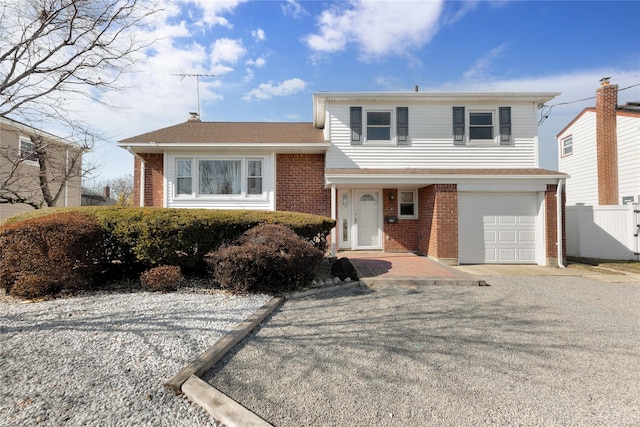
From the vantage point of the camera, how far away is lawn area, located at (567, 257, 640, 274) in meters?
8.84

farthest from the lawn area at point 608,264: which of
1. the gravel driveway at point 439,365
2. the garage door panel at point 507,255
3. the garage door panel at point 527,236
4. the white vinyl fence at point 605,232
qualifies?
the gravel driveway at point 439,365

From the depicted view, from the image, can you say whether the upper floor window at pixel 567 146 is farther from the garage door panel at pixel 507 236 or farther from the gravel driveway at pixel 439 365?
the gravel driveway at pixel 439 365

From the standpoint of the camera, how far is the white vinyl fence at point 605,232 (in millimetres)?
10311

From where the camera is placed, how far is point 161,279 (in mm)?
5492

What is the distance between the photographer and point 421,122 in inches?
411

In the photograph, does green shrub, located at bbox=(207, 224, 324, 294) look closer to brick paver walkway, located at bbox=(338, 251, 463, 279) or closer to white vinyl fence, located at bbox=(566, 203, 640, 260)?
brick paver walkway, located at bbox=(338, 251, 463, 279)

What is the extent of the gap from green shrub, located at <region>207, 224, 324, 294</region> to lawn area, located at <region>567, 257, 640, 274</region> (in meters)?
8.80

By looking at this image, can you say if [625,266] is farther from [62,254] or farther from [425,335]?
Result: [62,254]

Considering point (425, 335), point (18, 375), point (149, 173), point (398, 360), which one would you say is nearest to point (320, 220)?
point (425, 335)

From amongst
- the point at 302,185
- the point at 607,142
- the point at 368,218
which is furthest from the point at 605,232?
the point at 302,185

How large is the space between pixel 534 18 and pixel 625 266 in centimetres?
800

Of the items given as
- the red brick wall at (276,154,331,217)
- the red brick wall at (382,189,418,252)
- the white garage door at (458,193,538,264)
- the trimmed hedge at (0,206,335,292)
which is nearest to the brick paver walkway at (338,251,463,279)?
the red brick wall at (382,189,418,252)

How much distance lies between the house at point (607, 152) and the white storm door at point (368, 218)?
450 inches

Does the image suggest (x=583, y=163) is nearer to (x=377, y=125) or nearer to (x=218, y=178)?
(x=377, y=125)
